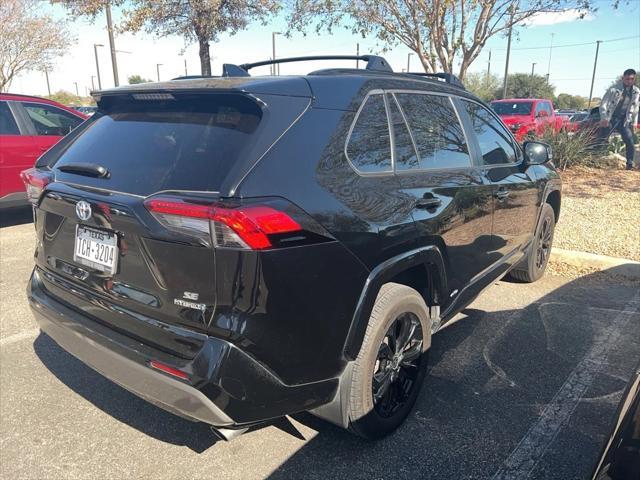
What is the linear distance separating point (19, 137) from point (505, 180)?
6.44 meters

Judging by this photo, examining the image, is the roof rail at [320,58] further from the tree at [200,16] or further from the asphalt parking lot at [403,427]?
the tree at [200,16]

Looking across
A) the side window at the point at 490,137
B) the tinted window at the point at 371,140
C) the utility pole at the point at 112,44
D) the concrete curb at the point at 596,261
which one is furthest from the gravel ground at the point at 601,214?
the utility pole at the point at 112,44

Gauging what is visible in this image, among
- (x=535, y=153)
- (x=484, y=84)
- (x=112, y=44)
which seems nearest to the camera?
(x=535, y=153)

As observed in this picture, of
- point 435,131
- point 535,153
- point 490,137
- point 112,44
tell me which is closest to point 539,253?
point 535,153

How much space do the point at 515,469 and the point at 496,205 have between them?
5.88ft

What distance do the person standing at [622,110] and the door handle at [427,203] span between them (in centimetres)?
923

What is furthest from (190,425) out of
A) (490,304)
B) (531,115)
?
(531,115)

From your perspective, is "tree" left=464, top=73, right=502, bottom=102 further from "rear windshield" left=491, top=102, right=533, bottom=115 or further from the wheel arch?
the wheel arch

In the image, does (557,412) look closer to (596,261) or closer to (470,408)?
(470,408)

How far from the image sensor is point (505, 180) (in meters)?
3.75

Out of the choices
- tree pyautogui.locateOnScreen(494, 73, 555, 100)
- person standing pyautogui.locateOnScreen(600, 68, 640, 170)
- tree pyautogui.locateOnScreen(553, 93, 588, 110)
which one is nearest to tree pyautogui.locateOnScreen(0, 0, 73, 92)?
person standing pyautogui.locateOnScreen(600, 68, 640, 170)

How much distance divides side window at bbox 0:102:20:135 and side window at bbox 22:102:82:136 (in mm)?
251

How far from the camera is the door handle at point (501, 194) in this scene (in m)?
3.58

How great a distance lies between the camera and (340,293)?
2152 mm
